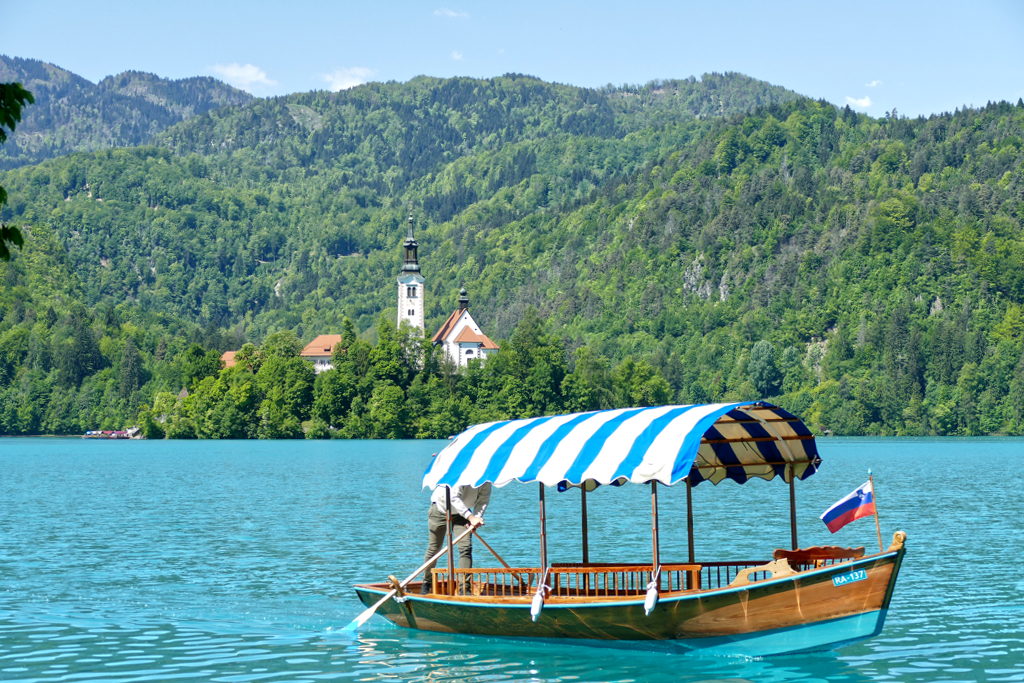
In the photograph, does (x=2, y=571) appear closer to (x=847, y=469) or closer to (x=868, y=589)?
(x=868, y=589)

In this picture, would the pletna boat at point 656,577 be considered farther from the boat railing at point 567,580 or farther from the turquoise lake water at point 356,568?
the turquoise lake water at point 356,568

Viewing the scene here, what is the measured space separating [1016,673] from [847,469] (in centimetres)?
7741

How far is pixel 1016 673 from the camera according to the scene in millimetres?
23453

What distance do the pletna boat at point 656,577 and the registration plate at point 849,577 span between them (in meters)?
0.02

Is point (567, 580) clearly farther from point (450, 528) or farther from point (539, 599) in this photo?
point (450, 528)

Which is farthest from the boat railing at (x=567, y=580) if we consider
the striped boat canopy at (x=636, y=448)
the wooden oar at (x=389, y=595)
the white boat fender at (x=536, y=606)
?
the striped boat canopy at (x=636, y=448)

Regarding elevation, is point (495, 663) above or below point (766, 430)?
below

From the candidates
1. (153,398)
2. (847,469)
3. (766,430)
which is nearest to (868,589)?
(766,430)

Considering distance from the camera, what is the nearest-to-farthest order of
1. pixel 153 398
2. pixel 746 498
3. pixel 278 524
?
pixel 278 524
pixel 746 498
pixel 153 398

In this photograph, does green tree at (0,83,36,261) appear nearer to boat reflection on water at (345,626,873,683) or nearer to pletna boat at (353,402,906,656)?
boat reflection on water at (345,626,873,683)

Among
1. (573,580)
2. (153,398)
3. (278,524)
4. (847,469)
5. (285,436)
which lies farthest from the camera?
(153,398)

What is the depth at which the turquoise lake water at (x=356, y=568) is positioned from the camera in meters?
24.7

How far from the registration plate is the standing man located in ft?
27.3

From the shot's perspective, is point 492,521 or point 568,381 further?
point 568,381
